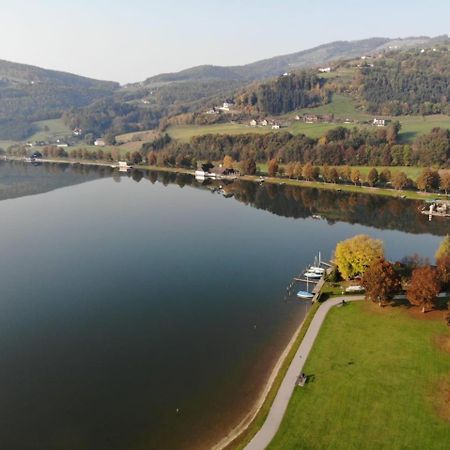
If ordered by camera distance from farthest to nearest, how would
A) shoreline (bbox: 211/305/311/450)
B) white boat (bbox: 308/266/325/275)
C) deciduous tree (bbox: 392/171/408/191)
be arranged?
1. deciduous tree (bbox: 392/171/408/191)
2. white boat (bbox: 308/266/325/275)
3. shoreline (bbox: 211/305/311/450)

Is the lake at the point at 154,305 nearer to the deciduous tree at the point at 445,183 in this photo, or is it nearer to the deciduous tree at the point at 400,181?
the deciduous tree at the point at 400,181

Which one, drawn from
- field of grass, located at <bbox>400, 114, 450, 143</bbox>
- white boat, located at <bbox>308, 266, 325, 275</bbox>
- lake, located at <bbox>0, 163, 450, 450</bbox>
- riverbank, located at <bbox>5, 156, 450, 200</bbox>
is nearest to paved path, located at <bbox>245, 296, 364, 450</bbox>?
lake, located at <bbox>0, 163, 450, 450</bbox>

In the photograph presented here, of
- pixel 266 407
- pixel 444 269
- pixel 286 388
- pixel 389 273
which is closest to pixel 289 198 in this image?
pixel 444 269

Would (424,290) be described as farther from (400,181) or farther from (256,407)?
(400,181)

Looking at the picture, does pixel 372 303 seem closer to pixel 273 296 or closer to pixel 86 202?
pixel 273 296

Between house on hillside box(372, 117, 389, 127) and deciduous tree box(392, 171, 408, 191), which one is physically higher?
house on hillside box(372, 117, 389, 127)

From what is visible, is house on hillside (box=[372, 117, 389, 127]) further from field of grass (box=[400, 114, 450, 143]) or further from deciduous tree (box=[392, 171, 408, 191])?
deciduous tree (box=[392, 171, 408, 191])

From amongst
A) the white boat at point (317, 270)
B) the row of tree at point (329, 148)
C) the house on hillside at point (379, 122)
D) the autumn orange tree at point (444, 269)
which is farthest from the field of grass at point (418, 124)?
the autumn orange tree at point (444, 269)

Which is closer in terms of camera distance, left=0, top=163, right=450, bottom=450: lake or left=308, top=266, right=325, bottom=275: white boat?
left=0, top=163, right=450, bottom=450: lake

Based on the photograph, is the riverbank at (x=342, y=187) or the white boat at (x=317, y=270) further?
the riverbank at (x=342, y=187)
